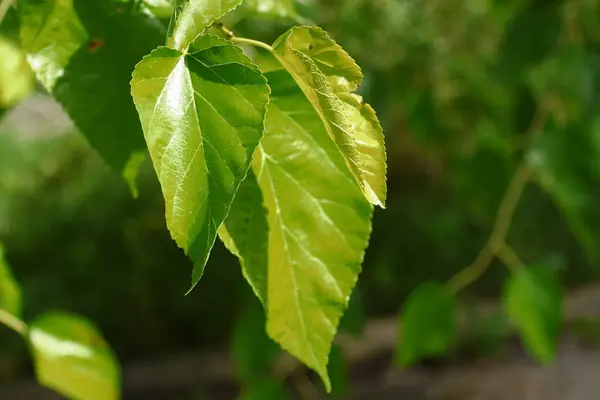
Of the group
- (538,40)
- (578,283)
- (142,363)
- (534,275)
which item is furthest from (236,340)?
(578,283)

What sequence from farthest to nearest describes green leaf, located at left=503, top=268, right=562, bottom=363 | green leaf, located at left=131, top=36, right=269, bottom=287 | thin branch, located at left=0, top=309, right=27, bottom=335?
green leaf, located at left=503, top=268, right=562, bottom=363 → thin branch, located at left=0, top=309, right=27, bottom=335 → green leaf, located at left=131, top=36, right=269, bottom=287

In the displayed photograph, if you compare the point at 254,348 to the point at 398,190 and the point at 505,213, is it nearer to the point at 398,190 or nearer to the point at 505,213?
the point at 505,213

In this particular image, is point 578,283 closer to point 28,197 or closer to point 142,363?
point 142,363

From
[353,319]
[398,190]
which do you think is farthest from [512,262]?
[398,190]

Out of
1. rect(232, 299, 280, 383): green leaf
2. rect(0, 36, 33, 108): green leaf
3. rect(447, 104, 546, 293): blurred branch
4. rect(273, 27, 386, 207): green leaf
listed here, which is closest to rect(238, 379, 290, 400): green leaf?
rect(232, 299, 280, 383): green leaf

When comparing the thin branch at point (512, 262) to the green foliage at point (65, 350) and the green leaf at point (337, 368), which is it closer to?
the green leaf at point (337, 368)

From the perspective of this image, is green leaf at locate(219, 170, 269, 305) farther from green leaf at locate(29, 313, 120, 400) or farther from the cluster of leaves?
green leaf at locate(29, 313, 120, 400)

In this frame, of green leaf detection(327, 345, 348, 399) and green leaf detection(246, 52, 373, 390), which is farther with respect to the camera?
green leaf detection(327, 345, 348, 399)
